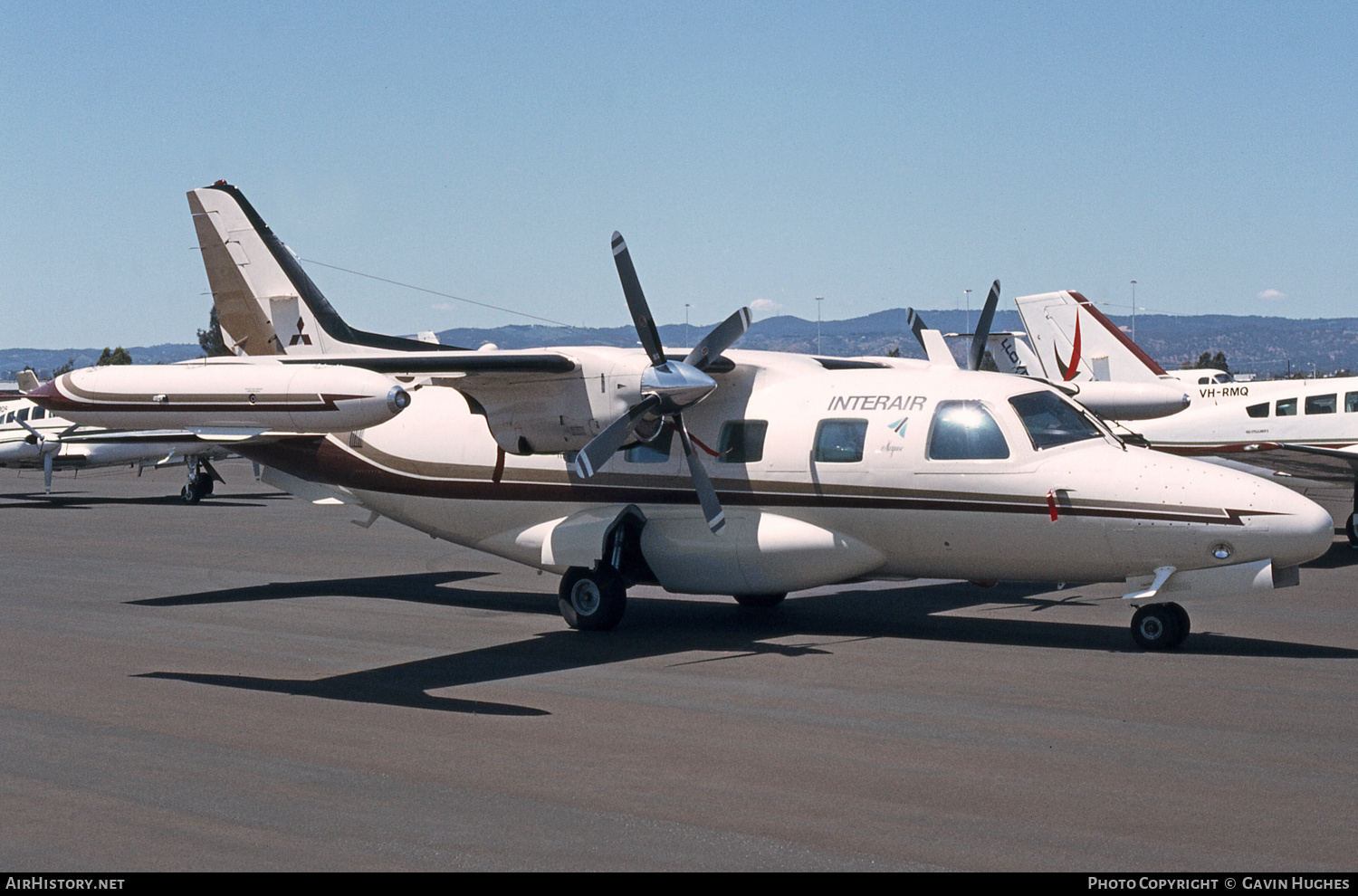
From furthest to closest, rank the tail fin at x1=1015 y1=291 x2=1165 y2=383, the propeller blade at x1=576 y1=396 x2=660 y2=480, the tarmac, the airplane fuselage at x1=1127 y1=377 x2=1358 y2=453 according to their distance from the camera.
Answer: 1. the tail fin at x1=1015 y1=291 x2=1165 y2=383
2. the airplane fuselage at x1=1127 y1=377 x2=1358 y2=453
3. the propeller blade at x1=576 y1=396 x2=660 y2=480
4. the tarmac

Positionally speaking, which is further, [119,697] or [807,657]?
[807,657]

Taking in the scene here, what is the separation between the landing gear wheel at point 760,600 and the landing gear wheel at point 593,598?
1.95 meters

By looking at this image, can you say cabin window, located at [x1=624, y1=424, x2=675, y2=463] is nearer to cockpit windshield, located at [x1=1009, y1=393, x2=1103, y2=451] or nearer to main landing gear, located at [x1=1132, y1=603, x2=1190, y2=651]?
cockpit windshield, located at [x1=1009, y1=393, x2=1103, y2=451]

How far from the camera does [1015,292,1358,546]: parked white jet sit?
78.6 ft

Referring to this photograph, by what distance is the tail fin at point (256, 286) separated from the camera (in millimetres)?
19031

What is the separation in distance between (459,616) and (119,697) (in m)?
5.48

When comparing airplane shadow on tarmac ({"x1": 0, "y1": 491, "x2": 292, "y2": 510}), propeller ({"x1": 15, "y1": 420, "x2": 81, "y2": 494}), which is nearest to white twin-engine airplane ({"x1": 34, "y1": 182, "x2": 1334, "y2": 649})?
airplane shadow on tarmac ({"x1": 0, "y1": 491, "x2": 292, "y2": 510})

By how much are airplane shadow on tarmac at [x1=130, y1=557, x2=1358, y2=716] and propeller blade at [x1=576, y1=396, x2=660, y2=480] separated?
2019 mm

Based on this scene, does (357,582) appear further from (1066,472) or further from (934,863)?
(934,863)

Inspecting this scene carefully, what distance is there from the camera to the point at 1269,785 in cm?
855

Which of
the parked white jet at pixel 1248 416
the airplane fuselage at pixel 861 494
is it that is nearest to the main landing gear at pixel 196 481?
the airplane fuselage at pixel 861 494

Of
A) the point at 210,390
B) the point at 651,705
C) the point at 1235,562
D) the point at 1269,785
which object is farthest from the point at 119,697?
the point at 1235,562

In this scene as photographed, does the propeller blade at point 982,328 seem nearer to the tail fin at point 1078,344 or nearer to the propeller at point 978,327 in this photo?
the propeller at point 978,327

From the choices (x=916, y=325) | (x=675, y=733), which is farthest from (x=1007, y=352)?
(x=675, y=733)
